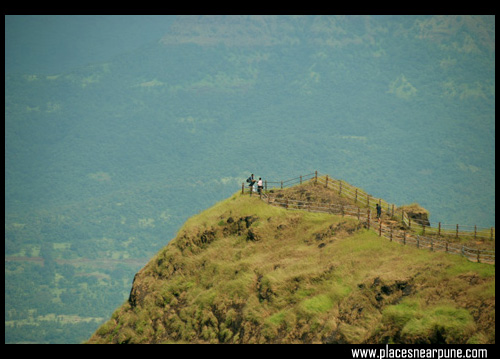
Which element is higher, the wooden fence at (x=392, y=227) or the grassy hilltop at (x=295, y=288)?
the wooden fence at (x=392, y=227)

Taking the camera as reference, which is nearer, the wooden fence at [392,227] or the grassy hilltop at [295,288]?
the grassy hilltop at [295,288]

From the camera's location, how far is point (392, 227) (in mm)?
68625

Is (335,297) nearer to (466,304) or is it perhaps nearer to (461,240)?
(466,304)

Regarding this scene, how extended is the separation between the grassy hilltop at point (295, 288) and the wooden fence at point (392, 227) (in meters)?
1.02

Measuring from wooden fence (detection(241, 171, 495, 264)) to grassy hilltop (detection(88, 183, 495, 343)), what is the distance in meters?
1.02

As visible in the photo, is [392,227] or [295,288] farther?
[392,227]

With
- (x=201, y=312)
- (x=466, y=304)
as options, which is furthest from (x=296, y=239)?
(x=466, y=304)

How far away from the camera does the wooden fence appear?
195 feet

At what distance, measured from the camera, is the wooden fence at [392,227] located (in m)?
59.3

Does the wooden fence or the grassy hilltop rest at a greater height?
the wooden fence

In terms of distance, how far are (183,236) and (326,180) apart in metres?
15.2

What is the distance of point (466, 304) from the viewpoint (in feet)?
168

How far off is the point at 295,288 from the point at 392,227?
12.3 m

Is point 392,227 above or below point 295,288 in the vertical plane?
above
